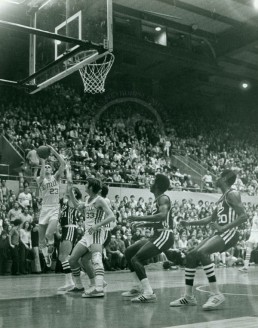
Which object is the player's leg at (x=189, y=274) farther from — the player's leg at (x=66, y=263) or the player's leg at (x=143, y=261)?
the player's leg at (x=66, y=263)

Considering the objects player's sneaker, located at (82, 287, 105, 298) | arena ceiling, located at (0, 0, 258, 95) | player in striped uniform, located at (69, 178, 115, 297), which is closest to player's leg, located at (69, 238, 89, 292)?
player in striped uniform, located at (69, 178, 115, 297)

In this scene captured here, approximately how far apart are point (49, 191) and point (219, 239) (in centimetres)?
369

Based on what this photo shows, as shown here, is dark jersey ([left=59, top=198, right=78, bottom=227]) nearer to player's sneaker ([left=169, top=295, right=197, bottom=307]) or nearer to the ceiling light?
player's sneaker ([left=169, top=295, right=197, bottom=307])

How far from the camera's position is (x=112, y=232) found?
17.1 meters

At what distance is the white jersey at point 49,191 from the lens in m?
9.18

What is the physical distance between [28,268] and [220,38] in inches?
709

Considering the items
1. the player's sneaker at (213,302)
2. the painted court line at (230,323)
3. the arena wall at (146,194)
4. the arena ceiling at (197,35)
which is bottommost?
the painted court line at (230,323)

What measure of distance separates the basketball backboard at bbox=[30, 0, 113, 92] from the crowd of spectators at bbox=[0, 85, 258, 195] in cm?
928

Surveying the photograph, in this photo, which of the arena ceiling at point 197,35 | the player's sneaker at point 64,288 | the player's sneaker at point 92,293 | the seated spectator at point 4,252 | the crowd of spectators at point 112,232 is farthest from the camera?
the arena ceiling at point 197,35

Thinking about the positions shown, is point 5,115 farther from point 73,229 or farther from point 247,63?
point 247,63

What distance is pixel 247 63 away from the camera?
30766mm

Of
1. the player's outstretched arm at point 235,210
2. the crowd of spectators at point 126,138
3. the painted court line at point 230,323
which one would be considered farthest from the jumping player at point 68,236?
the crowd of spectators at point 126,138

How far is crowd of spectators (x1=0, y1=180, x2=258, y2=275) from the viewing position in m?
14.4

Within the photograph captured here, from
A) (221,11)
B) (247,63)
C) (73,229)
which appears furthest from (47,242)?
(247,63)
